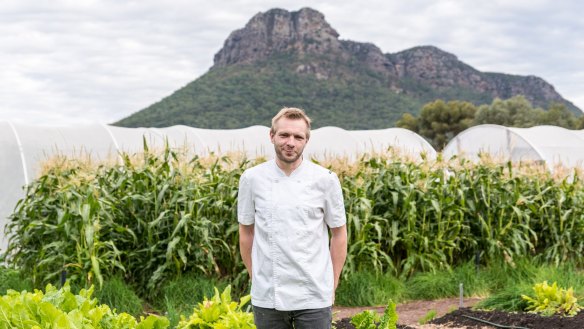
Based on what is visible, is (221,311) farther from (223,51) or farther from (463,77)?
(223,51)

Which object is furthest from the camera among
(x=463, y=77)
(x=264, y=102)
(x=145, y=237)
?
(x=463, y=77)

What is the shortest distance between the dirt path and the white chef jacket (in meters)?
3.21

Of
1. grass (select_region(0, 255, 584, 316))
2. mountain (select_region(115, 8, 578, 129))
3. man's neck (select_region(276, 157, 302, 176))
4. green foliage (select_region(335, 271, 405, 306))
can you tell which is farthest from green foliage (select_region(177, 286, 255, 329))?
mountain (select_region(115, 8, 578, 129))

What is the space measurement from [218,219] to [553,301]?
11.1 ft

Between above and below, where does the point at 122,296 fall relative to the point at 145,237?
below

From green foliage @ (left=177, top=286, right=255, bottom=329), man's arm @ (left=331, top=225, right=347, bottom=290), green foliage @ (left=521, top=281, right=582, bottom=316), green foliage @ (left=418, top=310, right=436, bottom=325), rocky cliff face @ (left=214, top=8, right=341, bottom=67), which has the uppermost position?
rocky cliff face @ (left=214, top=8, right=341, bottom=67)

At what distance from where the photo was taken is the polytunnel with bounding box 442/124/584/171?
55.6 feet

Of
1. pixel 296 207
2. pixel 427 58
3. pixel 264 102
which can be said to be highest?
pixel 427 58

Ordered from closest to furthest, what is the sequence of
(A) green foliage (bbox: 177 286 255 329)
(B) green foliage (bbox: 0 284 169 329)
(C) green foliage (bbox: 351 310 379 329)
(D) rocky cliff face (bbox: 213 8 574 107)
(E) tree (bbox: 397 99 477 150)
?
(B) green foliage (bbox: 0 284 169 329) < (C) green foliage (bbox: 351 310 379 329) < (A) green foliage (bbox: 177 286 255 329) < (E) tree (bbox: 397 99 477 150) < (D) rocky cliff face (bbox: 213 8 574 107)

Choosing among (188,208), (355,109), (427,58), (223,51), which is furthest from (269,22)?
(188,208)

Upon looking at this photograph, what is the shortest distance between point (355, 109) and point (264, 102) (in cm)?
748

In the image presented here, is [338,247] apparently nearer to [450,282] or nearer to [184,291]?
[184,291]

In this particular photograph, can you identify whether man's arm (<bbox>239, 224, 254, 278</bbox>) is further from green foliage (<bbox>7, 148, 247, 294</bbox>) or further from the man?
green foliage (<bbox>7, 148, 247, 294</bbox>)

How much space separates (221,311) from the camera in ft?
13.4
